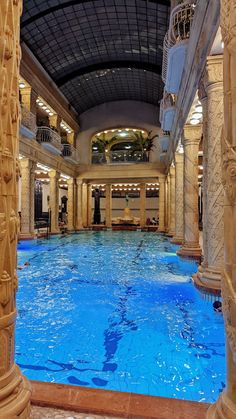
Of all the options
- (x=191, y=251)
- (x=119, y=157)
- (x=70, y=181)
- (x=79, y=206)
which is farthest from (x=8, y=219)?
(x=119, y=157)

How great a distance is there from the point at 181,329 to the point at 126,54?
17.2 metres

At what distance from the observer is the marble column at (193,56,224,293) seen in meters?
5.27

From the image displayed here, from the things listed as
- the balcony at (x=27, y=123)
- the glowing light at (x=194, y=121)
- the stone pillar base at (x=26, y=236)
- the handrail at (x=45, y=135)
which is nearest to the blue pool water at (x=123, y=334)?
the glowing light at (x=194, y=121)

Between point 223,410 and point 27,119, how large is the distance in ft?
50.1

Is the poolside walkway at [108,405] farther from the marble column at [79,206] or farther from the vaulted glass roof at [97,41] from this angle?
the marble column at [79,206]

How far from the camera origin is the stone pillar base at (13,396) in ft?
5.61

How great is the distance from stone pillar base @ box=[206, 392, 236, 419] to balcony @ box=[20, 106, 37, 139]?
14.2 metres

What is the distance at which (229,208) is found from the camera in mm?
1710

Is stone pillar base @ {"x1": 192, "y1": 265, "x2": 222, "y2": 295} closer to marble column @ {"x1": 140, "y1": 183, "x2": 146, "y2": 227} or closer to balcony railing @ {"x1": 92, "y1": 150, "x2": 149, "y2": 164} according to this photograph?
balcony railing @ {"x1": 92, "y1": 150, "x2": 149, "y2": 164}

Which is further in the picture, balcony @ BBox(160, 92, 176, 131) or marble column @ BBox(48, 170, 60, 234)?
marble column @ BBox(48, 170, 60, 234)

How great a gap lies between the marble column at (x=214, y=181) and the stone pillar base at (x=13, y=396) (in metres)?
3.99

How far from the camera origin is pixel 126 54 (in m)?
17.7

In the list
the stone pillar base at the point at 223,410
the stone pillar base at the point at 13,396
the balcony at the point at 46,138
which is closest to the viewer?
the stone pillar base at the point at 223,410

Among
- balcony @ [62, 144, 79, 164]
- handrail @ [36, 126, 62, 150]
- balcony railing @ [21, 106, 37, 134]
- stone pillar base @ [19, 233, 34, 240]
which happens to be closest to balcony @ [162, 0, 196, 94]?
balcony railing @ [21, 106, 37, 134]
